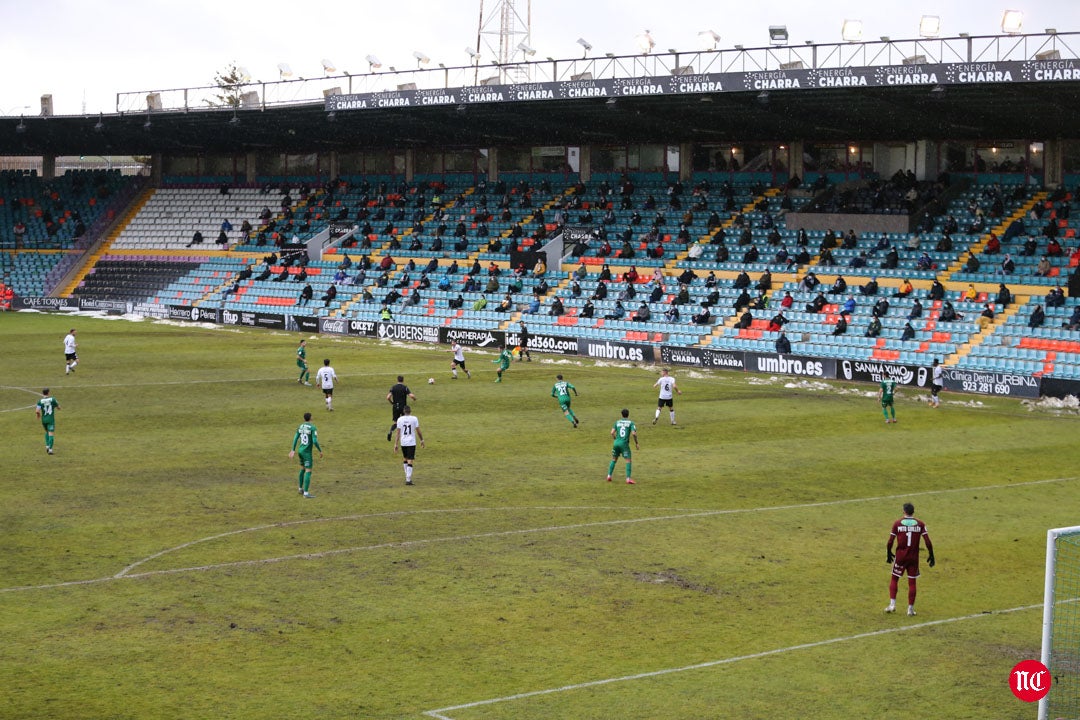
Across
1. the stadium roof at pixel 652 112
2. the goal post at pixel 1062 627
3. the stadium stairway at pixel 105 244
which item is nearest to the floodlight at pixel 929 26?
the stadium roof at pixel 652 112

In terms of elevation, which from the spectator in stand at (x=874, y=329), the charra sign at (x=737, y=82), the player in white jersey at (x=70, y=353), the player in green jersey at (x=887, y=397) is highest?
the charra sign at (x=737, y=82)

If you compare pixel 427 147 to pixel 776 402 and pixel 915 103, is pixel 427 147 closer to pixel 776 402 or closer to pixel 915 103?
pixel 915 103

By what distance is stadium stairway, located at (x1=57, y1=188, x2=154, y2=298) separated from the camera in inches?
2933

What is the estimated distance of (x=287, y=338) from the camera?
187 ft

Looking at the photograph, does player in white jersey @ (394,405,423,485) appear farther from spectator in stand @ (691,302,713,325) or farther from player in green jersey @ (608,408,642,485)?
spectator in stand @ (691,302,713,325)

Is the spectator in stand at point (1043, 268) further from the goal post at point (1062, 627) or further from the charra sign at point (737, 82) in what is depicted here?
the goal post at point (1062, 627)

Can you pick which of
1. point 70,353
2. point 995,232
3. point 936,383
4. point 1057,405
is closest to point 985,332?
point 1057,405

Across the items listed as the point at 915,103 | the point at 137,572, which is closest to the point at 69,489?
the point at 137,572

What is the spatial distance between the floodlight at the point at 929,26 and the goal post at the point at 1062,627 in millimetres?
28290

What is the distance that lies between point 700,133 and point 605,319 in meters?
13.6

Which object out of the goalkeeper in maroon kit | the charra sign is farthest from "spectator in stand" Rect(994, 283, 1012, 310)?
the goalkeeper in maroon kit

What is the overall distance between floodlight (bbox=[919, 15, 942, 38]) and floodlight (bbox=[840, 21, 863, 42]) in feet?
6.73

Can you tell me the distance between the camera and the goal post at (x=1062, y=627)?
A: 46.7 ft

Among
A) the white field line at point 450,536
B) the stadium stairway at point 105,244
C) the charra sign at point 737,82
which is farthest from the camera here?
the stadium stairway at point 105,244
